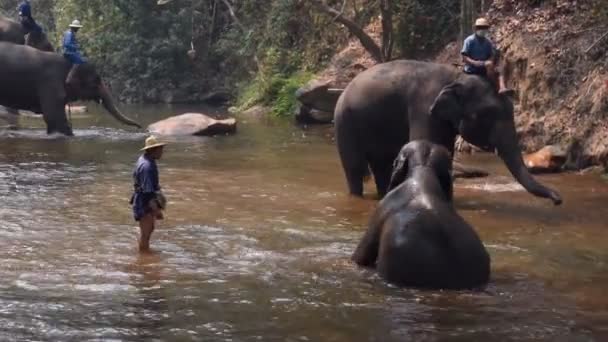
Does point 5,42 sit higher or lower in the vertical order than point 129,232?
higher

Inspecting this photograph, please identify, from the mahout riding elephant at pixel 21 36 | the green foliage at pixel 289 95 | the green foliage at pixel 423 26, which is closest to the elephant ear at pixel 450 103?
the mahout riding elephant at pixel 21 36

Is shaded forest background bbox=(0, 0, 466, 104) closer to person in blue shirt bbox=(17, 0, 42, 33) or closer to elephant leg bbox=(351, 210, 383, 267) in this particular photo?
person in blue shirt bbox=(17, 0, 42, 33)

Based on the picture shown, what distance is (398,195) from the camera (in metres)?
8.02

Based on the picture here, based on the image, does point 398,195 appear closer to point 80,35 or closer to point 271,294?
point 271,294

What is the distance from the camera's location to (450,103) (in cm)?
1134

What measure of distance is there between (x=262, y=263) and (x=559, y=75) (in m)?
8.66

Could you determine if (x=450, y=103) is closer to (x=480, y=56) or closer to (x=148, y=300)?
(x=480, y=56)

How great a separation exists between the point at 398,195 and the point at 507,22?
10918 mm

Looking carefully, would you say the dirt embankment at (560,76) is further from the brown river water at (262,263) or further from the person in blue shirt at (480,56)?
the person in blue shirt at (480,56)

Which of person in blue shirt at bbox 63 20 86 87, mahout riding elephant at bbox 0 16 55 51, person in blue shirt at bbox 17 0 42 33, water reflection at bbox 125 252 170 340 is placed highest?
person in blue shirt at bbox 17 0 42 33

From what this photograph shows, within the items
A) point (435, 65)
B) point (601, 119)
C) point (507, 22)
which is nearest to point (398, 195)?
point (435, 65)

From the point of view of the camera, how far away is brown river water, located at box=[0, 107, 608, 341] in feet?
21.9

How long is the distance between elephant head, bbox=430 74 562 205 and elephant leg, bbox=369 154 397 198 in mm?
1267

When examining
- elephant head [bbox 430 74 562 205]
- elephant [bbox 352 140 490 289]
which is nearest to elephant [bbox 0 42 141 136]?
elephant head [bbox 430 74 562 205]
